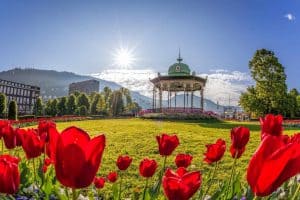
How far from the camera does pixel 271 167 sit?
112 centimetres

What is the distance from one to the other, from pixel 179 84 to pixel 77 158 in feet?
148

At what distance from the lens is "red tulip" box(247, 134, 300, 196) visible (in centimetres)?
111

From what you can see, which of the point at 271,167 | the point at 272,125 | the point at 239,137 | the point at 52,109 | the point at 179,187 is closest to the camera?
the point at 271,167

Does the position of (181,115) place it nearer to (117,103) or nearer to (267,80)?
(267,80)

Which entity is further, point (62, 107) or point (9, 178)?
point (62, 107)

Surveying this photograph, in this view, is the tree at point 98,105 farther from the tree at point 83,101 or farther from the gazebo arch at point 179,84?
the gazebo arch at point 179,84

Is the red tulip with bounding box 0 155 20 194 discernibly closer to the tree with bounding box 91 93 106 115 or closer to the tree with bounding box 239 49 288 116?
the tree with bounding box 239 49 288 116

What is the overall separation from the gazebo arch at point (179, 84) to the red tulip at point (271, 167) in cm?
4115

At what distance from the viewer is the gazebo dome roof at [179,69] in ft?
145

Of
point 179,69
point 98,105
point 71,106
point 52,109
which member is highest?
point 179,69

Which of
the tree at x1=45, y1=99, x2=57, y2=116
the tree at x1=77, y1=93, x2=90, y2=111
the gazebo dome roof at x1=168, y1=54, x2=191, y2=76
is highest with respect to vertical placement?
the gazebo dome roof at x1=168, y1=54, x2=191, y2=76

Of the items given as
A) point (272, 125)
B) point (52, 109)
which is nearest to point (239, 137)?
point (272, 125)

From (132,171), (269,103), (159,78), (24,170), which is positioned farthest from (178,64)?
(24,170)

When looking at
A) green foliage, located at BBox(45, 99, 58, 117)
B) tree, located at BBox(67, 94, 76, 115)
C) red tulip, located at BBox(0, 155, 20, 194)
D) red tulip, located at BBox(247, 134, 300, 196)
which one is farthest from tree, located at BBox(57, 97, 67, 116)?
red tulip, located at BBox(247, 134, 300, 196)
